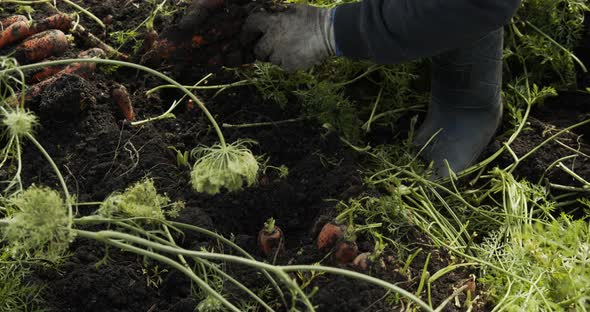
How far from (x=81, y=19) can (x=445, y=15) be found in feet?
5.69

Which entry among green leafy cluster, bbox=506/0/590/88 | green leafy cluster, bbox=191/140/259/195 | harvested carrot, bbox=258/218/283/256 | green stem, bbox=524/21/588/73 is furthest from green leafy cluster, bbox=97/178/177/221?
green stem, bbox=524/21/588/73

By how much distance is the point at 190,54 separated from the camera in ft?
9.25

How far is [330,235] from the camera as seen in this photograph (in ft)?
7.39

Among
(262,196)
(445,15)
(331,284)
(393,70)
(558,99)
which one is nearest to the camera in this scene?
(331,284)

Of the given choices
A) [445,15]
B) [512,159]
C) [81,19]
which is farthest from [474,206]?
[81,19]

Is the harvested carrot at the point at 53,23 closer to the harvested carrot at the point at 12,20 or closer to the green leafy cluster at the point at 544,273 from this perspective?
the harvested carrot at the point at 12,20

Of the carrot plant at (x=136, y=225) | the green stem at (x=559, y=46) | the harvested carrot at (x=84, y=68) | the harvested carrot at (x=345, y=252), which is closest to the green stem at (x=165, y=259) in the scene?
the carrot plant at (x=136, y=225)

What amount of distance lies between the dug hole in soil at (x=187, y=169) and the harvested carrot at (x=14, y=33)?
316 millimetres

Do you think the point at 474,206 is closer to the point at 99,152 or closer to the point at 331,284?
the point at 331,284

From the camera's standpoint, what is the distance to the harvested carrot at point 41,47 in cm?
275

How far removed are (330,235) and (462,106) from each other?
1094mm

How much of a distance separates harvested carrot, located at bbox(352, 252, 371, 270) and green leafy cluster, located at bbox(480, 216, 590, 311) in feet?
1.30

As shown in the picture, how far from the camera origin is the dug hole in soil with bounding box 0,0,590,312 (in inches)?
84.2

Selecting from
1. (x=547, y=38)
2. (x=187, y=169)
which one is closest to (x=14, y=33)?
(x=187, y=169)
